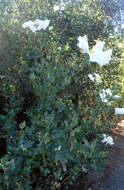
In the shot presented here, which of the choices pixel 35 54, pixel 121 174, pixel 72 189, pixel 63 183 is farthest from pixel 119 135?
pixel 35 54

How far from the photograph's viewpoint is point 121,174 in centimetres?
453

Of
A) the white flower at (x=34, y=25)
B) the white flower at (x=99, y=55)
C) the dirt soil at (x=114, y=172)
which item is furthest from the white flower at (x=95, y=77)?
the dirt soil at (x=114, y=172)

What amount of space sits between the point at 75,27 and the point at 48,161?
3012 mm

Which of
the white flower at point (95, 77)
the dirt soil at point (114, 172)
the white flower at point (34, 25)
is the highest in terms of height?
the white flower at point (34, 25)

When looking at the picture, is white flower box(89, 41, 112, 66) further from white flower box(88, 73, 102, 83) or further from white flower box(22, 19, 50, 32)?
white flower box(22, 19, 50, 32)

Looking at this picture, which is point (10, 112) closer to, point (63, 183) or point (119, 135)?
point (63, 183)

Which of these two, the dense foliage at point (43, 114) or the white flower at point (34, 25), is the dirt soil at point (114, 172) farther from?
the white flower at point (34, 25)

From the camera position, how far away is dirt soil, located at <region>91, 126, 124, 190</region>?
410cm

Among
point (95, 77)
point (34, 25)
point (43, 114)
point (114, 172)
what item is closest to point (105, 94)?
point (95, 77)

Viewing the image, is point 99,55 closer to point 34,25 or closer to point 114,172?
point 34,25

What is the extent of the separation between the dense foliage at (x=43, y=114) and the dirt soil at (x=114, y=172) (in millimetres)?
624

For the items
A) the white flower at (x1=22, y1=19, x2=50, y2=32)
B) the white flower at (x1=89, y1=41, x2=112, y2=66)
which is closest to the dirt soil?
the white flower at (x1=89, y1=41, x2=112, y2=66)

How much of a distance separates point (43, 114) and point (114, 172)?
2119 mm

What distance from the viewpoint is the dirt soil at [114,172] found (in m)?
4.10
